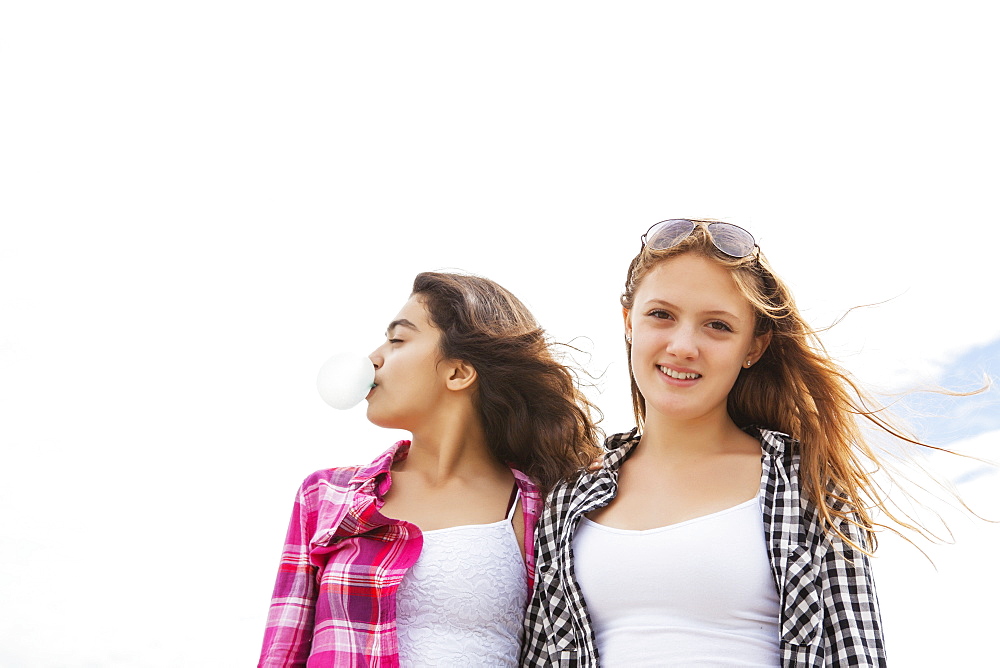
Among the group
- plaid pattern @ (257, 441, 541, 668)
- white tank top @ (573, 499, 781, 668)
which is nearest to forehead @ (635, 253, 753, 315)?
white tank top @ (573, 499, 781, 668)

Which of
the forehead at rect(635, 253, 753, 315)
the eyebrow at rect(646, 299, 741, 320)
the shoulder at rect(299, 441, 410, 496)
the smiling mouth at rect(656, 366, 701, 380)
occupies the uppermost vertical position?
the forehead at rect(635, 253, 753, 315)

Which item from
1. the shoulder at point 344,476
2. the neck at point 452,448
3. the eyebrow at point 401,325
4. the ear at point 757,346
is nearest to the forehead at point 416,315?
the eyebrow at point 401,325

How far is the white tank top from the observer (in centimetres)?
224

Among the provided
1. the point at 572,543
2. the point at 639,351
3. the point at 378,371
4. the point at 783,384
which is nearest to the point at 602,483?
the point at 572,543

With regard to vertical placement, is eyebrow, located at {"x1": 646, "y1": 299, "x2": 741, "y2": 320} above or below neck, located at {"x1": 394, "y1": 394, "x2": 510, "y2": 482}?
above

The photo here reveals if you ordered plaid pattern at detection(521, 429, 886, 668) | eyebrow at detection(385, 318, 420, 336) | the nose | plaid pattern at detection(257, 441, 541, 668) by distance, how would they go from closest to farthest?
plaid pattern at detection(521, 429, 886, 668) → the nose → plaid pattern at detection(257, 441, 541, 668) → eyebrow at detection(385, 318, 420, 336)

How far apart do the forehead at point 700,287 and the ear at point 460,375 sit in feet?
2.20

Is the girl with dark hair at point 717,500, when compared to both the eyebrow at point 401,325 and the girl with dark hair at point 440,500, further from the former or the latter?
the eyebrow at point 401,325

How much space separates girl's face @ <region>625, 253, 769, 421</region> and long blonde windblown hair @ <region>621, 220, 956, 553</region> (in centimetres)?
5

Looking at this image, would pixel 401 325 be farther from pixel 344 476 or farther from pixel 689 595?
pixel 689 595

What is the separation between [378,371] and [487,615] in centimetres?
81

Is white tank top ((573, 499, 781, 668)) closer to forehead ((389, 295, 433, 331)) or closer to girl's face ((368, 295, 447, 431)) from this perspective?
girl's face ((368, 295, 447, 431))

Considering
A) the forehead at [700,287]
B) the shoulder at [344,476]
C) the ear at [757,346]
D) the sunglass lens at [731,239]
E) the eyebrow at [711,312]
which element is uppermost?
the sunglass lens at [731,239]

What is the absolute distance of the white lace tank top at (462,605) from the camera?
252 centimetres
